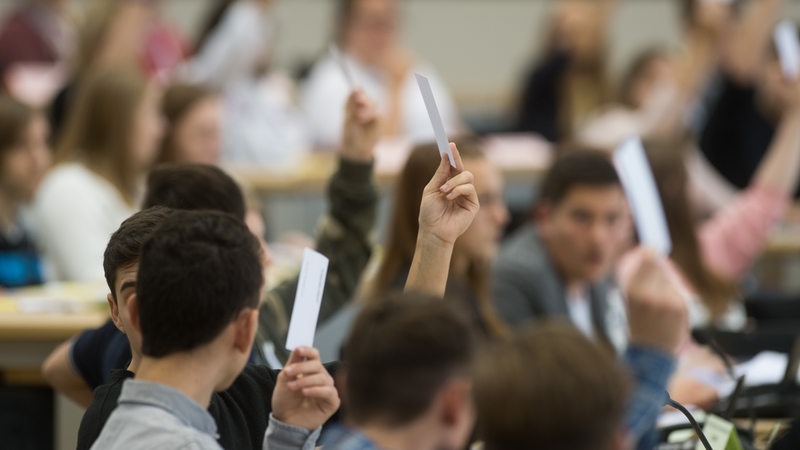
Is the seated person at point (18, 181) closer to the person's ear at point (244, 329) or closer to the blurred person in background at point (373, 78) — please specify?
the blurred person in background at point (373, 78)

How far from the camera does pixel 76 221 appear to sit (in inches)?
161

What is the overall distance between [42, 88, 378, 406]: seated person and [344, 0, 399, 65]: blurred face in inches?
127

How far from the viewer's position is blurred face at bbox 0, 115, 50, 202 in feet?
13.9

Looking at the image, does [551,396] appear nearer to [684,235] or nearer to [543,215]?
[543,215]

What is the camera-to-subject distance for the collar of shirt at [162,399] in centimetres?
168

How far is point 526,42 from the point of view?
34.7 feet

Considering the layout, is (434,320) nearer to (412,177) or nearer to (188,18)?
(412,177)

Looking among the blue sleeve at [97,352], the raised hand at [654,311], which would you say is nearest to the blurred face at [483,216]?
the blue sleeve at [97,352]

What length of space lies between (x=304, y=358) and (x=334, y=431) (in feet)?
0.95

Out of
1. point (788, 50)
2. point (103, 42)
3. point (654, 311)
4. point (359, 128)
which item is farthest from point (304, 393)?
point (103, 42)

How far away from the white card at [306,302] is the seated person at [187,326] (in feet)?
0.43

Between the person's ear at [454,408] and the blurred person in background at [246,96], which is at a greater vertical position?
the person's ear at [454,408]

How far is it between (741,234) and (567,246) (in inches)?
38.9

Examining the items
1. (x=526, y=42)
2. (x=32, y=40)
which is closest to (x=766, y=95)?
(x=32, y=40)
